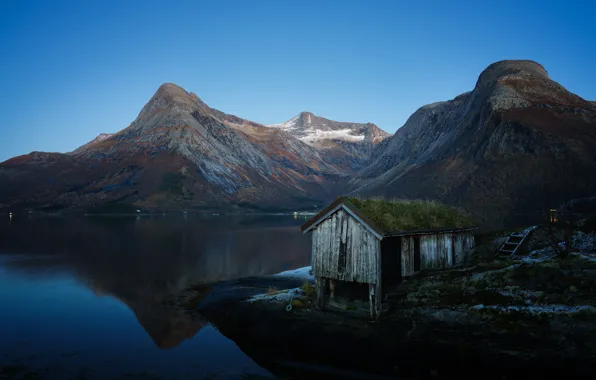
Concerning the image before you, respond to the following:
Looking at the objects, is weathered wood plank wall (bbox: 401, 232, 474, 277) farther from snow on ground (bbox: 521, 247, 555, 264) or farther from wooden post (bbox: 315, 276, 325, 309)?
wooden post (bbox: 315, 276, 325, 309)

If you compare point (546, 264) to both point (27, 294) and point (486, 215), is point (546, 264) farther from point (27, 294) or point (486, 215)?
point (486, 215)

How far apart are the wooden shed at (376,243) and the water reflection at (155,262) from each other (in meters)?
8.70

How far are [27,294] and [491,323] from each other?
114ft

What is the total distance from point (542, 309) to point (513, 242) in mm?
13494

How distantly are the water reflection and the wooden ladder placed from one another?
21.0m

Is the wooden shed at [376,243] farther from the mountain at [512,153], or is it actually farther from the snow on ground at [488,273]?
the mountain at [512,153]

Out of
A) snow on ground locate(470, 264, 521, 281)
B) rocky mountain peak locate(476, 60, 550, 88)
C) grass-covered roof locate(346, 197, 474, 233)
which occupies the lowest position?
snow on ground locate(470, 264, 521, 281)

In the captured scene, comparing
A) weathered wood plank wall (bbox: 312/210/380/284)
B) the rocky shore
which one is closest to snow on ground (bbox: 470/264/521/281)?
the rocky shore

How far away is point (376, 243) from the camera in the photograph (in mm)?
21656

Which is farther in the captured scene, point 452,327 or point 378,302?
point 378,302

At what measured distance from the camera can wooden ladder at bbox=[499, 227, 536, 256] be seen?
98.0ft

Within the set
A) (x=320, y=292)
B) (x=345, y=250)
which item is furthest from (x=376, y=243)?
(x=320, y=292)

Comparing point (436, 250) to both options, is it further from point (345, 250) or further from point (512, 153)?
point (512, 153)

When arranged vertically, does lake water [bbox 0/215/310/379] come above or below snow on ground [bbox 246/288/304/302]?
below
